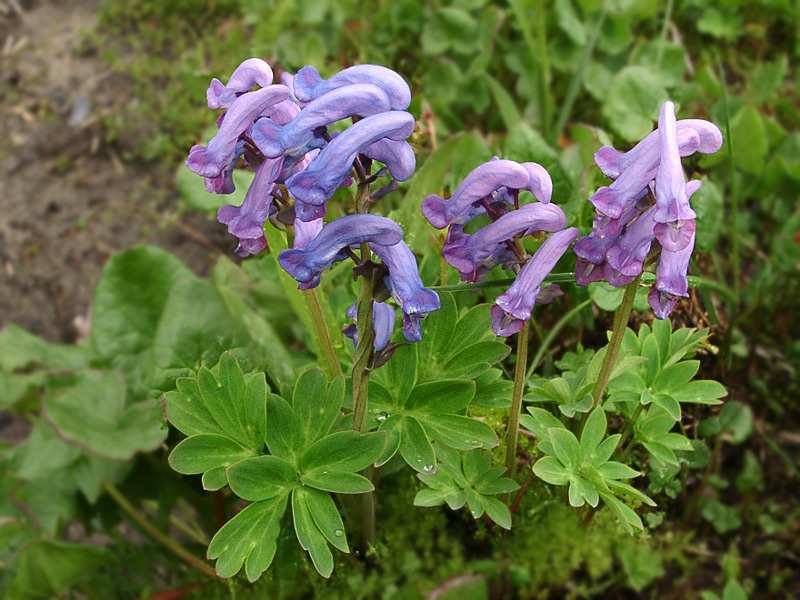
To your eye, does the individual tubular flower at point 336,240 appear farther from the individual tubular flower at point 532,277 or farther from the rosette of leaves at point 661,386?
the rosette of leaves at point 661,386

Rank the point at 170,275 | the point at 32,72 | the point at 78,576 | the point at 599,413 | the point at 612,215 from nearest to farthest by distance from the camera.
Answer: the point at 612,215
the point at 599,413
the point at 78,576
the point at 170,275
the point at 32,72

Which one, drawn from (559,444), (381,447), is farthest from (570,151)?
(381,447)

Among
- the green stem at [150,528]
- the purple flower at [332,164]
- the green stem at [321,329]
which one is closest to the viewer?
the purple flower at [332,164]

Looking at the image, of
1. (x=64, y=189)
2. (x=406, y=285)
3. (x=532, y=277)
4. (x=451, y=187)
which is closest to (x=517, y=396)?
(x=532, y=277)

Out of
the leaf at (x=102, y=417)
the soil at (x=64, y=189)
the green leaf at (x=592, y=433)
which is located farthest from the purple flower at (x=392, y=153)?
the soil at (x=64, y=189)

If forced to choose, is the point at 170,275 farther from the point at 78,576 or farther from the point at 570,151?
the point at 570,151

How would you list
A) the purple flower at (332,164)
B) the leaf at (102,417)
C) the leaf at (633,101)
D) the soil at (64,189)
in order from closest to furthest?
the purple flower at (332,164) < the leaf at (102,417) < the leaf at (633,101) < the soil at (64,189)

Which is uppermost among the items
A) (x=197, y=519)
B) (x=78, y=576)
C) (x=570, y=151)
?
(x=570, y=151)
